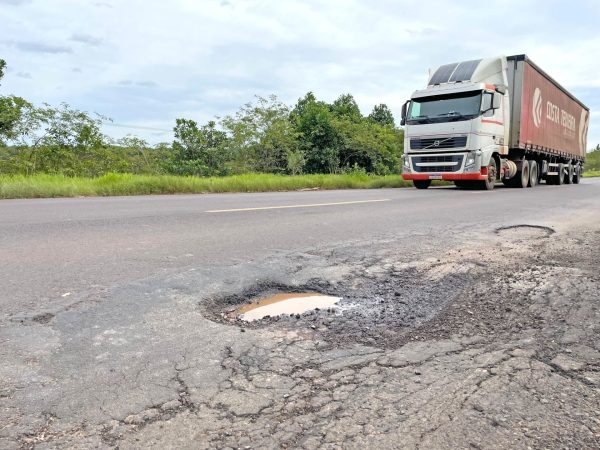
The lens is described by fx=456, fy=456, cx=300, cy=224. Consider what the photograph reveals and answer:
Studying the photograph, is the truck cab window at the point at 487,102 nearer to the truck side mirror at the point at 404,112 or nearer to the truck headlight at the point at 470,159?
the truck headlight at the point at 470,159

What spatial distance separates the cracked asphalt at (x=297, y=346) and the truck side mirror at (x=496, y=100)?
9304mm

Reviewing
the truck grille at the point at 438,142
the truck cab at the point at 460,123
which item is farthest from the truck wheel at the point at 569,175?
the truck grille at the point at 438,142

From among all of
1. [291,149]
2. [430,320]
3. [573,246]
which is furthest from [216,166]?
[430,320]

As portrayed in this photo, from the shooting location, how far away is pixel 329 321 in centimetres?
266

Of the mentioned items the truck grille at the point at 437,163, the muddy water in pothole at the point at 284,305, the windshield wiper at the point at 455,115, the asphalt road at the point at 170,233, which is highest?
the windshield wiper at the point at 455,115

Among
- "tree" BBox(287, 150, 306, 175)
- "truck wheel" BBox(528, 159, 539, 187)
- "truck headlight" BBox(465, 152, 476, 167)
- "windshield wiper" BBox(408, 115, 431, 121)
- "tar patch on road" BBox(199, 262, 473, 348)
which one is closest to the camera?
"tar patch on road" BBox(199, 262, 473, 348)

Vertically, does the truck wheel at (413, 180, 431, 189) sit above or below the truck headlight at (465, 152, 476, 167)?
below

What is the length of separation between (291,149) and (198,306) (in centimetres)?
1972

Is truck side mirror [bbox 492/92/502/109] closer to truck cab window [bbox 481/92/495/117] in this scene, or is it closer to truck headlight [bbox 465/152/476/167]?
truck cab window [bbox 481/92/495/117]

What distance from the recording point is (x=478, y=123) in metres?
12.9

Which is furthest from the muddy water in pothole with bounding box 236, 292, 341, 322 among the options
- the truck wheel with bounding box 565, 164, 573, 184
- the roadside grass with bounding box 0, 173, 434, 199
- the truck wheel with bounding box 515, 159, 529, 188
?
the truck wheel with bounding box 565, 164, 573, 184

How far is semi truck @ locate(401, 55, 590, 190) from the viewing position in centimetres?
1305

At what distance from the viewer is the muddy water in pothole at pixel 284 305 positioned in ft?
9.35

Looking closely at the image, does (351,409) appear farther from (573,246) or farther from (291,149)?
(291,149)
